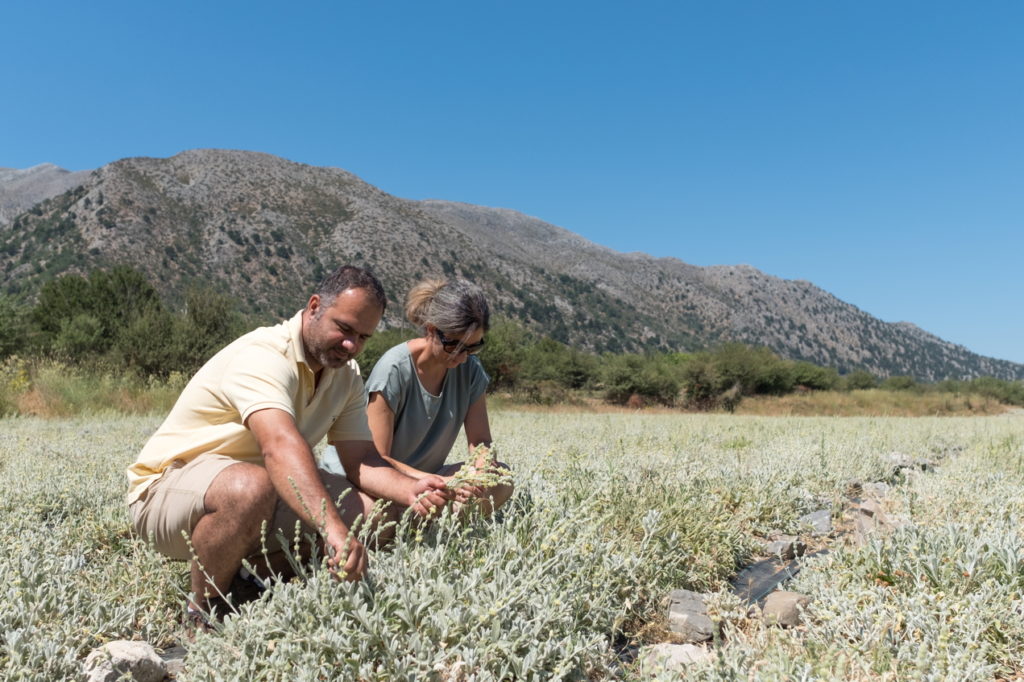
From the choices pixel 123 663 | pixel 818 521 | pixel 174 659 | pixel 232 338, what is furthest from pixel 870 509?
pixel 232 338

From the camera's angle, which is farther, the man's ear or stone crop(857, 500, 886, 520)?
stone crop(857, 500, 886, 520)

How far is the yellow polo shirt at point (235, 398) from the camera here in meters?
2.54

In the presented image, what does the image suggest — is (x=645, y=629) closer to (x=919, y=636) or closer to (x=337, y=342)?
(x=919, y=636)

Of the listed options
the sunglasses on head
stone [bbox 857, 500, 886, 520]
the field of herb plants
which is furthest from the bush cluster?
stone [bbox 857, 500, 886, 520]

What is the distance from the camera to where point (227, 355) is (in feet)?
8.98

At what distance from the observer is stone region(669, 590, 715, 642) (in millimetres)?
2809

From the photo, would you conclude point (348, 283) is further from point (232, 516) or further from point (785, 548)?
point (785, 548)

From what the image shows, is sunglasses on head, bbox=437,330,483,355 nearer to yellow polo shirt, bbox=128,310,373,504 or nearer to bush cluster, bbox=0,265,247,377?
yellow polo shirt, bbox=128,310,373,504

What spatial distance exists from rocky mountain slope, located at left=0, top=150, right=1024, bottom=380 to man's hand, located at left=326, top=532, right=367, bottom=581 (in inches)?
2556

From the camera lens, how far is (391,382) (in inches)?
143

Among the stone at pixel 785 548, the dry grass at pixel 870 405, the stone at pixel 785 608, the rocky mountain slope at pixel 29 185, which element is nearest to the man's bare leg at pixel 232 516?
the stone at pixel 785 608

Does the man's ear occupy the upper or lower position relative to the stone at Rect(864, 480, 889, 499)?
upper

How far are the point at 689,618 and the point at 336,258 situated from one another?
76.3 metres

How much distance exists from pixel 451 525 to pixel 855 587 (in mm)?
1743
